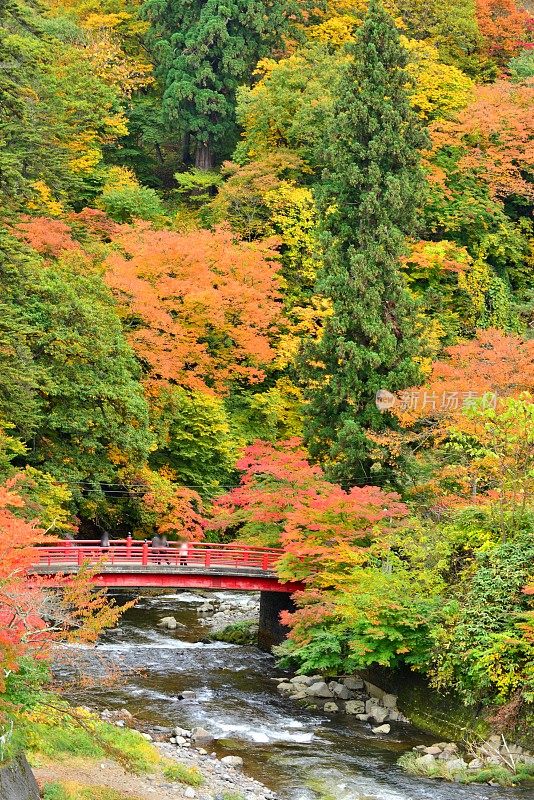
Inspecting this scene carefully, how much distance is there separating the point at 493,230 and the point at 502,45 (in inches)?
598

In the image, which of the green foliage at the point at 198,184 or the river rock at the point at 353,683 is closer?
the river rock at the point at 353,683

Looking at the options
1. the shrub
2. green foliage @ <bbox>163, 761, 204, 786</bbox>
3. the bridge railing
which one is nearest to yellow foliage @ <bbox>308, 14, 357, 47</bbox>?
the bridge railing

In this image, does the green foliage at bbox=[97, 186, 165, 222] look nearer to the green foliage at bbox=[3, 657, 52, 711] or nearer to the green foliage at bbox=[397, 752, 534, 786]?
the green foliage at bbox=[397, 752, 534, 786]

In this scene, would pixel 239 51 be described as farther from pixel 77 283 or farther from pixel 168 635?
pixel 168 635

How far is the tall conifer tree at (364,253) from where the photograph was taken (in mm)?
34875

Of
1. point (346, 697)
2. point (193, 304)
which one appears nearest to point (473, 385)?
point (346, 697)

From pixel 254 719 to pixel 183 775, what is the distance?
17.4 ft

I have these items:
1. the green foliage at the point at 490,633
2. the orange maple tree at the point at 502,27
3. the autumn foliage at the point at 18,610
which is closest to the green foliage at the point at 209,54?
the orange maple tree at the point at 502,27

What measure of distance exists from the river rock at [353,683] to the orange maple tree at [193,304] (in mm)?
13049

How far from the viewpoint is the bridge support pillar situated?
112 feet

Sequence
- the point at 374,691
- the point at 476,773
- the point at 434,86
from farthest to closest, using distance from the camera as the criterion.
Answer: the point at 434,86 → the point at 374,691 → the point at 476,773

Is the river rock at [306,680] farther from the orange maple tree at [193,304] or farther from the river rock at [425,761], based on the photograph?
the orange maple tree at [193,304]

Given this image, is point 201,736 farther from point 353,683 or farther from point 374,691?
point 353,683

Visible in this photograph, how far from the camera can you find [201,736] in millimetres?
26156
